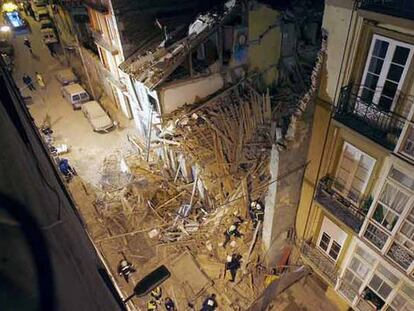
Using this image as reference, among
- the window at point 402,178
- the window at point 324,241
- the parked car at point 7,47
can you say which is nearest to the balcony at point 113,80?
the parked car at point 7,47

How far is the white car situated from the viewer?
21656mm

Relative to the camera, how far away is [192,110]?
17281 millimetres

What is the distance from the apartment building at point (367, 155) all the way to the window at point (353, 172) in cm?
3

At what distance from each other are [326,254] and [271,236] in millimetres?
1881

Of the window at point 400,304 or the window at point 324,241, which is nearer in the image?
the window at point 400,304

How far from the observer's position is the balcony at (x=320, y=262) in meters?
10.5

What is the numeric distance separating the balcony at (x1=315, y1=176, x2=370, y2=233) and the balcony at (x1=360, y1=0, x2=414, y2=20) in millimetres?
4530

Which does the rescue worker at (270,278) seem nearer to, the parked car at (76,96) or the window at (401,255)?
the window at (401,255)

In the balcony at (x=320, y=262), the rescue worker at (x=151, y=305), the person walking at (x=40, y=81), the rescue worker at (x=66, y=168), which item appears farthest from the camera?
the person walking at (x=40, y=81)

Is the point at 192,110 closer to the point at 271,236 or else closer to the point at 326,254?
the point at 271,236

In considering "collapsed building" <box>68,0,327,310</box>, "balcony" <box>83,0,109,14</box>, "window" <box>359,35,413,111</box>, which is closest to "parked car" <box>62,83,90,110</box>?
"balcony" <box>83,0,109,14</box>

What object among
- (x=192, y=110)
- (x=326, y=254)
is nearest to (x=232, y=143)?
(x=192, y=110)

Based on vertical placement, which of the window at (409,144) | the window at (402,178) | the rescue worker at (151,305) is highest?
the window at (409,144)

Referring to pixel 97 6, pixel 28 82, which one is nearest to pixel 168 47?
pixel 97 6
